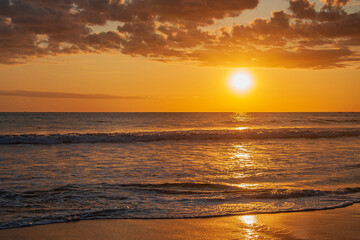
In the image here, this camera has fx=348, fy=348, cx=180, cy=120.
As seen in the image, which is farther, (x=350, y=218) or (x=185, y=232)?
(x=350, y=218)

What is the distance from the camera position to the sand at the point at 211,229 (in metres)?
5.79

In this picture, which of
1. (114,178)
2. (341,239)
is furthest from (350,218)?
(114,178)

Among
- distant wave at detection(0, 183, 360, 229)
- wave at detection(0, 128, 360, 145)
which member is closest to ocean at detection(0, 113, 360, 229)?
distant wave at detection(0, 183, 360, 229)

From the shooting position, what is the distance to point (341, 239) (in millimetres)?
5652

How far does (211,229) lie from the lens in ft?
20.3

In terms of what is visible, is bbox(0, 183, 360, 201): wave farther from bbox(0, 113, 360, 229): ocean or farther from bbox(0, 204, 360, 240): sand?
bbox(0, 204, 360, 240): sand

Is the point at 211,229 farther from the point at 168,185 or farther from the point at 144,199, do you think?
the point at 168,185

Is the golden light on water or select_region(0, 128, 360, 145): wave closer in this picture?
the golden light on water

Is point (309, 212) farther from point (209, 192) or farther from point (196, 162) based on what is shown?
point (196, 162)

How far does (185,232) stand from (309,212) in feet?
9.69

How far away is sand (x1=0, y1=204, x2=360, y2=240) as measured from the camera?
5785 millimetres

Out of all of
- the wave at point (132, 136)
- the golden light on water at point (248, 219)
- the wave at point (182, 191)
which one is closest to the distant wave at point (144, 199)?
the wave at point (182, 191)

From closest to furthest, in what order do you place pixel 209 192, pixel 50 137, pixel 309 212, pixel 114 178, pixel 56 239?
1. pixel 56 239
2. pixel 309 212
3. pixel 209 192
4. pixel 114 178
5. pixel 50 137

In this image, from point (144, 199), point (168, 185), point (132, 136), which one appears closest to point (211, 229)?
point (144, 199)
